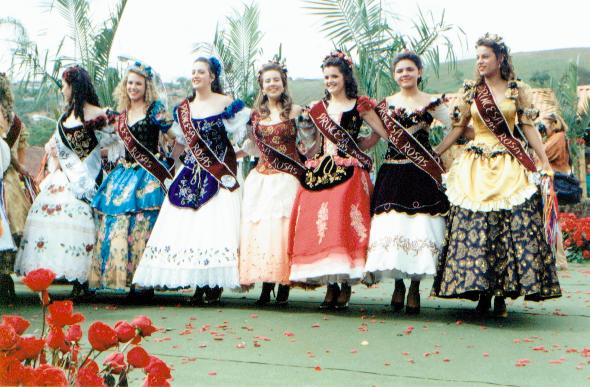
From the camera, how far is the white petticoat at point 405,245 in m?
5.99

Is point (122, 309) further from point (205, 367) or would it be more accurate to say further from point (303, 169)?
point (205, 367)

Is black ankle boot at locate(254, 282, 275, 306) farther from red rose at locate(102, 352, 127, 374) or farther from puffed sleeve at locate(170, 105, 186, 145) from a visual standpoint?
red rose at locate(102, 352, 127, 374)

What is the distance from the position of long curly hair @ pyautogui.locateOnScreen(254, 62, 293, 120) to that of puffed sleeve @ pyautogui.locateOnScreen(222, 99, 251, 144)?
0.41ft

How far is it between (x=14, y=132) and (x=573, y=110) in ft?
40.2

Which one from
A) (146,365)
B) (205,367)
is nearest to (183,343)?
(205,367)

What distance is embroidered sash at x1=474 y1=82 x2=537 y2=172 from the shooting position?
5.87m

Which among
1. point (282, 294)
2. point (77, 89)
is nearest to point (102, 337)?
point (282, 294)

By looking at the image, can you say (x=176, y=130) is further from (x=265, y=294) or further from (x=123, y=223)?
(x=265, y=294)

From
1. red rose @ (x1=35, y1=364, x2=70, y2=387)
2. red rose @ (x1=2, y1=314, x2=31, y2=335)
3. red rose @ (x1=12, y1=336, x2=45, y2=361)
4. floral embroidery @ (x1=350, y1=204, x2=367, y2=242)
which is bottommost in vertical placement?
red rose @ (x1=35, y1=364, x2=70, y2=387)

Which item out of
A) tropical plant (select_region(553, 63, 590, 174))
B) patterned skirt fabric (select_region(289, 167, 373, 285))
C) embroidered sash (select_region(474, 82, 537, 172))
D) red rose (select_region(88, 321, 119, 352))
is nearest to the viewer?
red rose (select_region(88, 321, 119, 352))

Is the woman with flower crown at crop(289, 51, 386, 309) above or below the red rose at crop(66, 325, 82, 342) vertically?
above

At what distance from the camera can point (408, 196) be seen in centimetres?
618

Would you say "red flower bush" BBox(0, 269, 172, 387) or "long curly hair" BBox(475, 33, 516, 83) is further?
"long curly hair" BBox(475, 33, 516, 83)

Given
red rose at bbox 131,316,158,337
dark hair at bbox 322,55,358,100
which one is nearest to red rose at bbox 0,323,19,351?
red rose at bbox 131,316,158,337
